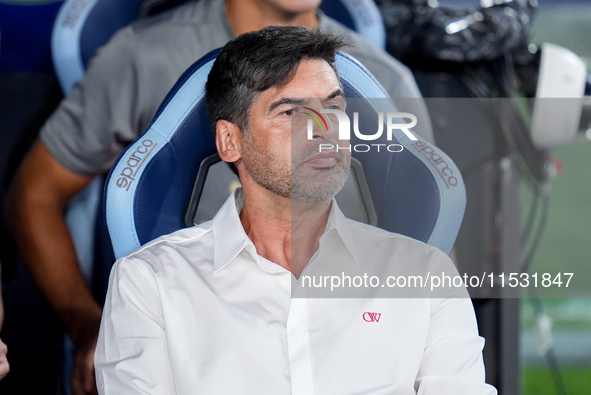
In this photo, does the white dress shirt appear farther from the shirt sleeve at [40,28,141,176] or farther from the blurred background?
the blurred background

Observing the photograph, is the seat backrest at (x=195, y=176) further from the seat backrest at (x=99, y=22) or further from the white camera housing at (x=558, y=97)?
the white camera housing at (x=558, y=97)

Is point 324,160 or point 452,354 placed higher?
point 324,160

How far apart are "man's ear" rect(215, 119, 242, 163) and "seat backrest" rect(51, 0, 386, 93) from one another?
637 millimetres

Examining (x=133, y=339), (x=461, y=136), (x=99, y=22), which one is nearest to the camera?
(x=133, y=339)

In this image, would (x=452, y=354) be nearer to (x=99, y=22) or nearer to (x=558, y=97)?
(x=558, y=97)

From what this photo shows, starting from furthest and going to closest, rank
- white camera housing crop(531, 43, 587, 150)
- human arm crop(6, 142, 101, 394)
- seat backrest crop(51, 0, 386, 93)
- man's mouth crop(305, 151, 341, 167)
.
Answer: white camera housing crop(531, 43, 587, 150) → seat backrest crop(51, 0, 386, 93) → human arm crop(6, 142, 101, 394) → man's mouth crop(305, 151, 341, 167)

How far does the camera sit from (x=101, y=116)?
1476 millimetres

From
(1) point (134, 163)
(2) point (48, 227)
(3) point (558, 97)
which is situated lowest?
(2) point (48, 227)

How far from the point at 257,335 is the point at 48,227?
0.66m

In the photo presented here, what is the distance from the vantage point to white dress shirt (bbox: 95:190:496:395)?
3.35 ft

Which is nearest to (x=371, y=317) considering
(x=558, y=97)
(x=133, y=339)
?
(x=133, y=339)

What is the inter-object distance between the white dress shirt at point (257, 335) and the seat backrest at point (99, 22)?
0.74 metres

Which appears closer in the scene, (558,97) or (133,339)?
(133,339)

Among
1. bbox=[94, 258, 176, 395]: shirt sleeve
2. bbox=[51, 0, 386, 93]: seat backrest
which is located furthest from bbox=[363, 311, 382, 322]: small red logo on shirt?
bbox=[51, 0, 386, 93]: seat backrest
